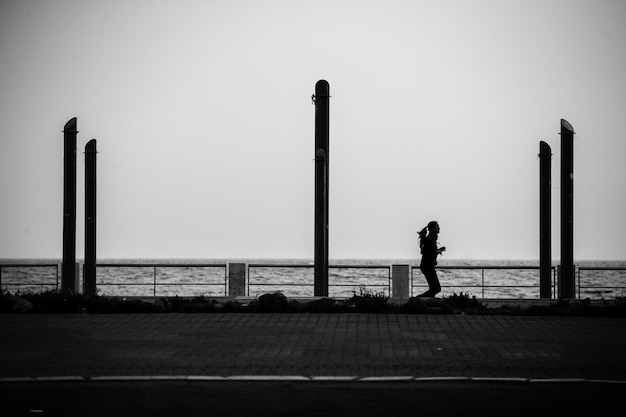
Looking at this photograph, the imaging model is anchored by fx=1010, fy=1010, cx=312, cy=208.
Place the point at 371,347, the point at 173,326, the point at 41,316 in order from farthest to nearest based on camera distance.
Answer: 1. the point at 41,316
2. the point at 173,326
3. the point at 371,347

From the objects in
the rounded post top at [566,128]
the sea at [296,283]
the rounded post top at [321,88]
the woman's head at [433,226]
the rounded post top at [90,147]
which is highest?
the rounded post top at [321,88]

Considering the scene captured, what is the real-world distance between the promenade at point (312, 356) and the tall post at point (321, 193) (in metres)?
5.37

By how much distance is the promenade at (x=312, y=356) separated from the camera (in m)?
9.02

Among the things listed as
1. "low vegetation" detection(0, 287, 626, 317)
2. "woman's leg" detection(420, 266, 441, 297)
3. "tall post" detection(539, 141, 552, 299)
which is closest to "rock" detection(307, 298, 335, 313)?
"low vegetation" detection(0, 287, 626, 317)

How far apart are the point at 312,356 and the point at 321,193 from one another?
35.4 feet

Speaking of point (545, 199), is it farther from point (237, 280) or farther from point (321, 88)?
point (237, 280)

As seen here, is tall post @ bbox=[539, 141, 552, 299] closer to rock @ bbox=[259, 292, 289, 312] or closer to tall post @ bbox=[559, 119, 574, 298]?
tall post @ bbox=[559, 119, 574, 298]

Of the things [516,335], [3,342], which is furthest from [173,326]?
[516,335]

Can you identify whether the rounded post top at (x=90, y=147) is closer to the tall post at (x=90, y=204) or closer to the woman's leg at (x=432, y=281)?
the tall post at (x=90, y=204)

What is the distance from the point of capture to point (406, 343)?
1247 cm
